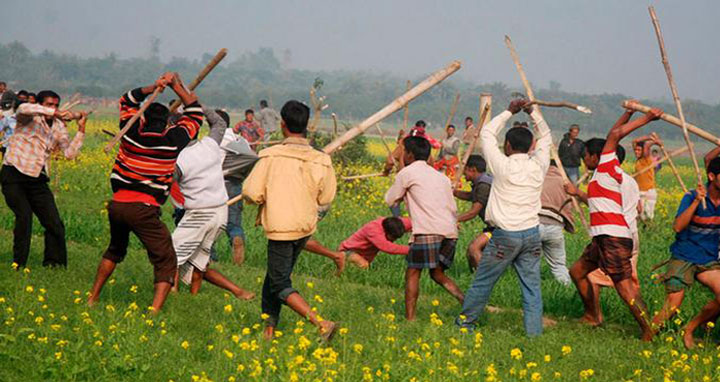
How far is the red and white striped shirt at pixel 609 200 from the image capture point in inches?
305

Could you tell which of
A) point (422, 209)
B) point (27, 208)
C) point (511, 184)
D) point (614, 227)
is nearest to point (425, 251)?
point (422, 209)

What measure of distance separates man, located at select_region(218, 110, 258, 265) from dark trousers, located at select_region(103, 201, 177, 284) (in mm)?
1844

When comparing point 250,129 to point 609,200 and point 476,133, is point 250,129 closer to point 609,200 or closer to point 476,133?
point 476,133

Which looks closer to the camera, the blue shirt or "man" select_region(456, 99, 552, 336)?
"man" select_region(456, 99, 552, 336)

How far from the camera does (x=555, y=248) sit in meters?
10.4

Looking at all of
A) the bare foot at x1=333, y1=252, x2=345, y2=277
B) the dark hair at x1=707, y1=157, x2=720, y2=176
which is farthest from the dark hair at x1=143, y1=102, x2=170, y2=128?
the dark hair at x1=707, y1=157, x2=720, y2=176

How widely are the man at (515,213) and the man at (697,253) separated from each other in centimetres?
129

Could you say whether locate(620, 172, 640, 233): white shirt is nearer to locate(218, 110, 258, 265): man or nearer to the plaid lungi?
the plaid lungi

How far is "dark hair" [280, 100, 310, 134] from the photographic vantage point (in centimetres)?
670

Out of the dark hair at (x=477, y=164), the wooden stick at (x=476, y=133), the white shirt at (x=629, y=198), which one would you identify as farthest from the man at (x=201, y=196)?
the white shirt at (x=629, y=198)

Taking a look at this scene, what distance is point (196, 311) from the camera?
7910 mm

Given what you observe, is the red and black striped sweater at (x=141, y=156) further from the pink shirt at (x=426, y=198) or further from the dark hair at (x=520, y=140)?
the dark hair at (x=520, y=140)

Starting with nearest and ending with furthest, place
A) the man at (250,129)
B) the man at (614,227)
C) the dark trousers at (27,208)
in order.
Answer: the man at (614,227) < the dark trousers at (27,208) < the man at (250,129)

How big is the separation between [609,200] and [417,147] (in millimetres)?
1859
